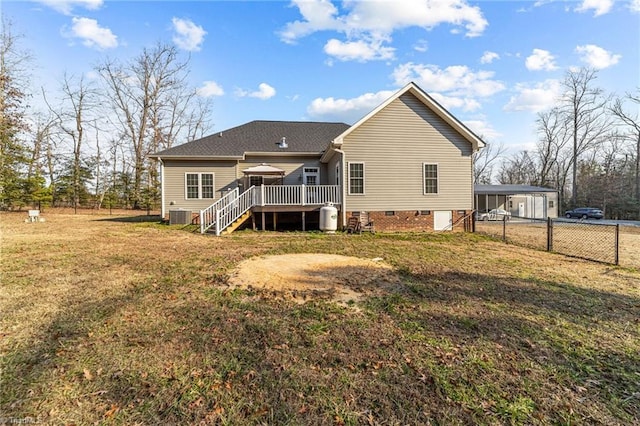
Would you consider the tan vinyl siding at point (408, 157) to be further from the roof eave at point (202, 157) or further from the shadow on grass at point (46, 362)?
the shadow on grass at point (46, 362)

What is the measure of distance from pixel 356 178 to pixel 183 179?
8.55 m

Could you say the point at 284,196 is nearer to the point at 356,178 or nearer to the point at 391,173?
the point at 356,178

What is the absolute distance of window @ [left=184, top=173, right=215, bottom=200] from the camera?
14633 millimetres

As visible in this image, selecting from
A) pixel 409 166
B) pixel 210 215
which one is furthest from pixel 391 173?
pixel 210 215

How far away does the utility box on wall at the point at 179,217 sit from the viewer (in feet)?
45.7

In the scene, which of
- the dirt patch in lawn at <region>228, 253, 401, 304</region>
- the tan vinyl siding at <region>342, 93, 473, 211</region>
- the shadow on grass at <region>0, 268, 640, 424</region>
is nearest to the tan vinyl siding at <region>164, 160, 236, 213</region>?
the tan vinyl siding at <region>342, 93, 473, 211</region>

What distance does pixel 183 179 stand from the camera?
1457 centimetres

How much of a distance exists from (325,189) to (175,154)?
7.52 metres

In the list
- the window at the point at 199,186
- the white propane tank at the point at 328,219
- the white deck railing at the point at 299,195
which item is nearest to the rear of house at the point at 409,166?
the white deck railing at the point at 299,195

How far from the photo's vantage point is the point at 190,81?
3059 centimetres

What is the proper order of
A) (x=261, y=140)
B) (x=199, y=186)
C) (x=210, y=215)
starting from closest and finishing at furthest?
(x=210, y=215) → (x=199, y=186) → (x=261, y=140)

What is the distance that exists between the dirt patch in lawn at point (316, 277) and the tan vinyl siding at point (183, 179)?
8.99 m

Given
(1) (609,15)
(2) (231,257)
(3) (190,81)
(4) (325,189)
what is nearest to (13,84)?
(3) (190,81)

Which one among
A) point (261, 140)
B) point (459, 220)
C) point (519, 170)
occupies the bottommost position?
point (459, 220)
